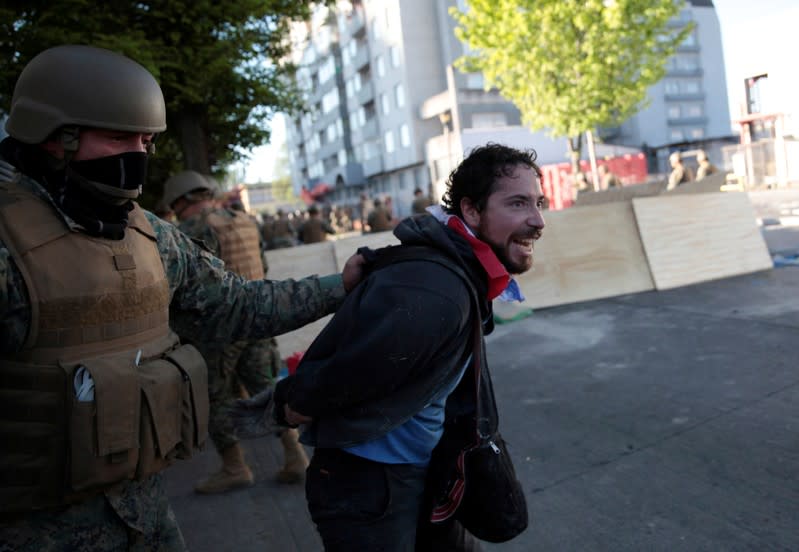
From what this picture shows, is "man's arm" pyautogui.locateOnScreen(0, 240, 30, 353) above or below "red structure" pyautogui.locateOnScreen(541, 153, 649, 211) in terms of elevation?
below

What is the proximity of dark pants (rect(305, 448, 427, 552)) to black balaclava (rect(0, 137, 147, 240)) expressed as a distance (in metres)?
0.86

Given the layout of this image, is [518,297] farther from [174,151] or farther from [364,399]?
[174,151]

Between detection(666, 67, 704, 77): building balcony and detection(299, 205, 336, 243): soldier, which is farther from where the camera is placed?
detection(666, 67, 704, 77): building balcony

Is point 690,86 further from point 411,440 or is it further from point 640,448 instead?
point 411,440

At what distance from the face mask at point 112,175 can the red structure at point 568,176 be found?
23527 millimetres

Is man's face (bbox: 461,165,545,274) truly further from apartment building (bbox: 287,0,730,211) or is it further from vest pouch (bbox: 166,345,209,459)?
apartment building (bbox: 287,0,730,211)

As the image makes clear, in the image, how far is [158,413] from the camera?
62.6 inches

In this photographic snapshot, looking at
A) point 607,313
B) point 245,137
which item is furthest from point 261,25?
point 607,313

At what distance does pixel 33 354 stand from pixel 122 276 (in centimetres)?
27

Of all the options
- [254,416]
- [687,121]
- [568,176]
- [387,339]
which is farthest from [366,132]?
[387,339]

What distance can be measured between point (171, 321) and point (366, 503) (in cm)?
86

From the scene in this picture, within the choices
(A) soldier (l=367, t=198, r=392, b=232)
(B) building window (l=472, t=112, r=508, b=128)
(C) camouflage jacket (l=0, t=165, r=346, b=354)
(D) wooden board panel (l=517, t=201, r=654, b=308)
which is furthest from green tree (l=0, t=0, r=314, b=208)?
(B) building window (l=472, t=112, r=508, b=128)

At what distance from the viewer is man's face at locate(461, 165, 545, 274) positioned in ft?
5.86

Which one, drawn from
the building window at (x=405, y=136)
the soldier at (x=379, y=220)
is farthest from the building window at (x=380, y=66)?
the soldier at (x=379, y=220)
